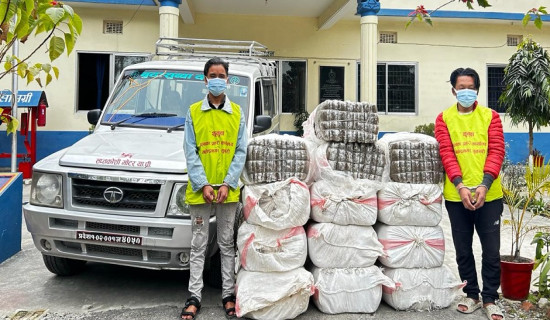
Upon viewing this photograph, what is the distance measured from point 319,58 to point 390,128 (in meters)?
2.88

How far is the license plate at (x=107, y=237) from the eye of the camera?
3.37 metres

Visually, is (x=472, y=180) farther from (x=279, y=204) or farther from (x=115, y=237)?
(x=115, y=237)

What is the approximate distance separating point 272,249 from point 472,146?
1.81 metres

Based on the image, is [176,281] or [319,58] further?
[319,58]

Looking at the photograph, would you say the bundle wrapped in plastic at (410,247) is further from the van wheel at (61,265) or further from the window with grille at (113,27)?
the window with grille at (113,27)

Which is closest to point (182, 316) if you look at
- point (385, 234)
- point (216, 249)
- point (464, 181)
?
point (216, 249)

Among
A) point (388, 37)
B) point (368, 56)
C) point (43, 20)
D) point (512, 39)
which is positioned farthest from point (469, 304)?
point (512, 39)

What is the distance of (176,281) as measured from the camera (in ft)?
13.8

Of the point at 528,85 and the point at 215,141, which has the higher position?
the point at 528,85

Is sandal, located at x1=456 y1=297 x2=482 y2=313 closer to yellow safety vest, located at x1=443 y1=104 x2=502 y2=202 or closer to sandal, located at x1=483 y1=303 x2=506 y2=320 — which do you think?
sandal, located at x1=483 y1=303 x2=506 y2=320

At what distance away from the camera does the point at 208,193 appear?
3.22 meters

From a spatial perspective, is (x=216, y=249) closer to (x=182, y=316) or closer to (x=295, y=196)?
(x=182, y=316)

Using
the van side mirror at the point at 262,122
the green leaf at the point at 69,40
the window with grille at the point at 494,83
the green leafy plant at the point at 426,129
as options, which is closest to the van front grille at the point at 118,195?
the van side mirror at the point at 262,122

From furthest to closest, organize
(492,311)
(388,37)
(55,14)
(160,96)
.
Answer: (388,37) < (160,96) < (492,311) < (55,14)
